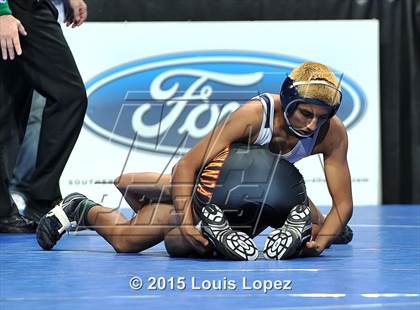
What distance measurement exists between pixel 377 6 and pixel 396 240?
118 inches

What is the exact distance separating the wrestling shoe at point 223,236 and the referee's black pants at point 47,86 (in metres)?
1.61

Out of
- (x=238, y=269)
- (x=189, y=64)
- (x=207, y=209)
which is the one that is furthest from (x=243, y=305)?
(x=189, y=64)

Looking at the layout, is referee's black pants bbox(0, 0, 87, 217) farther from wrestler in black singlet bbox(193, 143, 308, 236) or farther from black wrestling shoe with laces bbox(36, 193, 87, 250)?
wrestler in black singlet bbox(193, 143, 308, 236)

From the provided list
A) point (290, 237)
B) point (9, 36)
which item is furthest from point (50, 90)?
point (290, 237)

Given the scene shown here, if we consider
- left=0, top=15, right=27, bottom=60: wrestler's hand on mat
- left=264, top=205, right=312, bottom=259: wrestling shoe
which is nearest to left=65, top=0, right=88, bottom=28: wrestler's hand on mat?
left=0, top=15, right=27, bottom=60: wrestler's hand on mat

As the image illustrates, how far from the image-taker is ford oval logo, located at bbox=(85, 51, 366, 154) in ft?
23.9

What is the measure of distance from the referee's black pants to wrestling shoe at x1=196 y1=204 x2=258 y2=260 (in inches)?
63.3

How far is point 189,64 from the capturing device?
742 cm

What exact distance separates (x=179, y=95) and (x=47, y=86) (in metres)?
1.96

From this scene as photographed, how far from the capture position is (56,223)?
4.55 m

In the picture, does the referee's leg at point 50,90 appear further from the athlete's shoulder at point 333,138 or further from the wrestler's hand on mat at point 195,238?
the athlete's shoulder at point 333,138

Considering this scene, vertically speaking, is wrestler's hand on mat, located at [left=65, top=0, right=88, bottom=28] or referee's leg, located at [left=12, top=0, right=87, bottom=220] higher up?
wrestler's hand on mat, located at [left=65, top=0, right=88, bottom=28]

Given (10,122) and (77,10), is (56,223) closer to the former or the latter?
(10,122)

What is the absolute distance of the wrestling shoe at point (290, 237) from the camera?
4.16 meters
